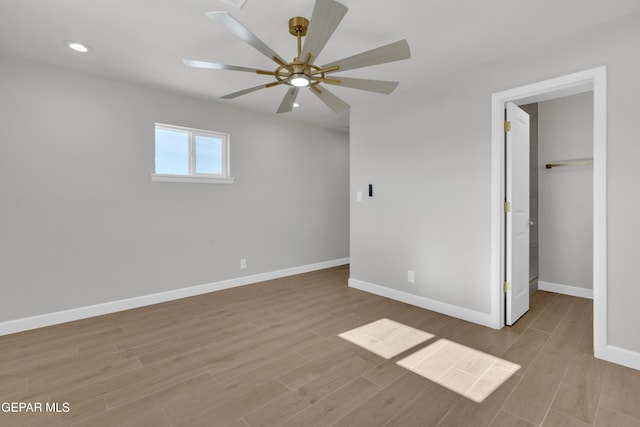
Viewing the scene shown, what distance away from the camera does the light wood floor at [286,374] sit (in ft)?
5.65

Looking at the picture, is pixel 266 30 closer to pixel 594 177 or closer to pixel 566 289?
pixel 594 177

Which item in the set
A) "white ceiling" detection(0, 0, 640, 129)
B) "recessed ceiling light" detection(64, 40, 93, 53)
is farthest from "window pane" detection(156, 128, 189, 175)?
"recessed ceiling light" detection(64, 40, 93, 53)

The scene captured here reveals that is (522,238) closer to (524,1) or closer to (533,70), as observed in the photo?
(533,70)

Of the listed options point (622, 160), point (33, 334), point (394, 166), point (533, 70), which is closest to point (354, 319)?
point (394, 166)

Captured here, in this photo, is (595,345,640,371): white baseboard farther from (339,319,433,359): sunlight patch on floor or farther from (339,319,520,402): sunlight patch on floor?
(339,319,433,359): sunlight patch on floor

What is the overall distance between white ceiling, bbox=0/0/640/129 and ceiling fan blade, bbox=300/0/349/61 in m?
0.53

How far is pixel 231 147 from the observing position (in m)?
4.33

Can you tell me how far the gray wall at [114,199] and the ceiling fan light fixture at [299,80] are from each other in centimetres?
237

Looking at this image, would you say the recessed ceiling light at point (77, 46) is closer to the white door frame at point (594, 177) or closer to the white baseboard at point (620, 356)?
the white door frame at point (594, 177)

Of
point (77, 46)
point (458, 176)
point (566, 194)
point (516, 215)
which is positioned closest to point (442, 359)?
point (516, 215)

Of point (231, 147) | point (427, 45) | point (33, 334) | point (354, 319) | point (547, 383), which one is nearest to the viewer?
point (547, 383)

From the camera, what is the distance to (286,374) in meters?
2.15

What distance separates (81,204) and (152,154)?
35.8 inches

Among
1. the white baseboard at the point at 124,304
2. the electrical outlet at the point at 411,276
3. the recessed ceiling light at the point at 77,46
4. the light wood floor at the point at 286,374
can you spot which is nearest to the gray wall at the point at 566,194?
the light wood floor at the point at 286,374
